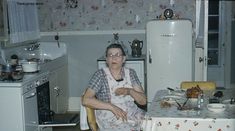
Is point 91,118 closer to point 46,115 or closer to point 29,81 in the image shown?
point 29,81

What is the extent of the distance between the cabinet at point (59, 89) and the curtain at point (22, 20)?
1.96 feet

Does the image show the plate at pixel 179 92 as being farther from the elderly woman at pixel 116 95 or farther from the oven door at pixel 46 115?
the oven door at pixel 46 115

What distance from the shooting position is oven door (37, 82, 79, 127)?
11.8ft

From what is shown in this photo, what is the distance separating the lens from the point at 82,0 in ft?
16.8

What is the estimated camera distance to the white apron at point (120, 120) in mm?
2672

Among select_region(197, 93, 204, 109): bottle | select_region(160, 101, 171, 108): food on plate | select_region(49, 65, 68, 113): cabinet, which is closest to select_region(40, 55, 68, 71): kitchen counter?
select_region(49, 65, 68, 113): cabinet

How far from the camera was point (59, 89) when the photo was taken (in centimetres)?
466

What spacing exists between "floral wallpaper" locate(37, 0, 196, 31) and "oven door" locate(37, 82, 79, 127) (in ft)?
5.19

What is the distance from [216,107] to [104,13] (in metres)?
3.05

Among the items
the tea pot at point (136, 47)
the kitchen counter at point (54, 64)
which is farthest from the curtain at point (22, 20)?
the tea pot at point (136, 47)

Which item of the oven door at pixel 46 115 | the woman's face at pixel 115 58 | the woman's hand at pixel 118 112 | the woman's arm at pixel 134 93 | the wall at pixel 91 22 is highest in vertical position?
the wall at pixel 91 22

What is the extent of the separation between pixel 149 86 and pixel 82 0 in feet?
5.34

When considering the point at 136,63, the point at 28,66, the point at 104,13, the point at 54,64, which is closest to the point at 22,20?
the point at 54,64

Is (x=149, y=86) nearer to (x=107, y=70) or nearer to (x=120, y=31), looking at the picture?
(x=120, y=31)
